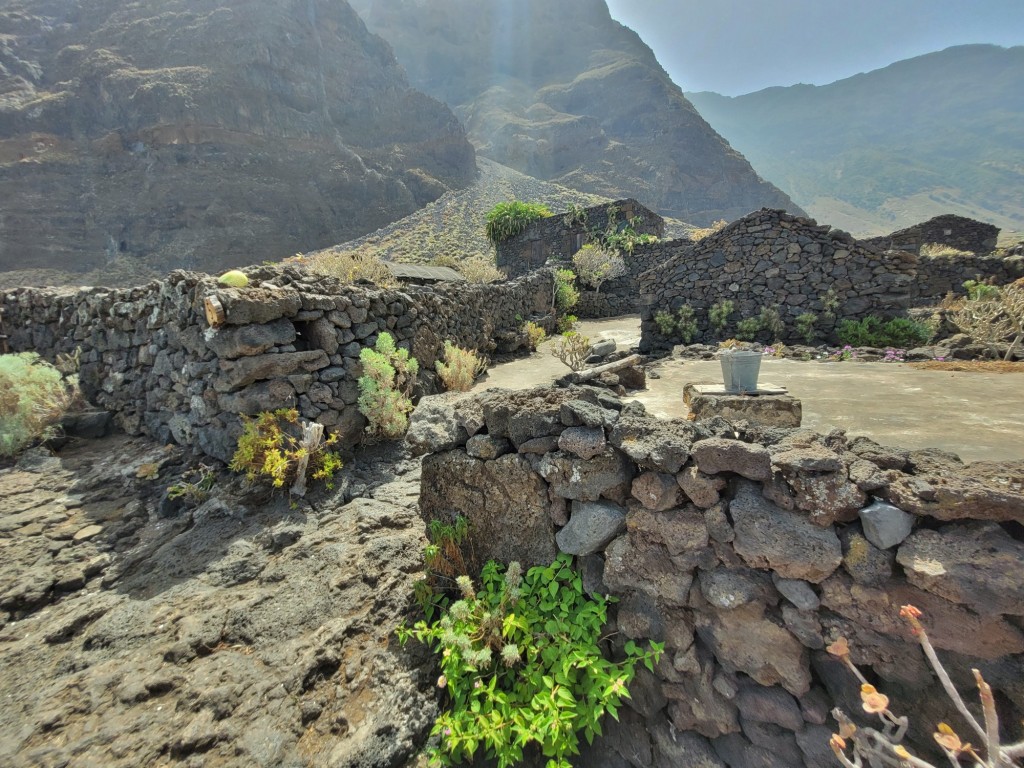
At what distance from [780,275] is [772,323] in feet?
3.66

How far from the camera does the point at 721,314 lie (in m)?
9.64

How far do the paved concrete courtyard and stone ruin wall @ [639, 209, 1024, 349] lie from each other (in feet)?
10.2

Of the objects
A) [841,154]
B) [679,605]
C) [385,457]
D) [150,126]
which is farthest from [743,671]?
[841,154]

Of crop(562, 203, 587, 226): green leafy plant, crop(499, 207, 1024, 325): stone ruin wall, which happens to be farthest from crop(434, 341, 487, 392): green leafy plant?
crop(562, 203, 587, 226): green leafy plant

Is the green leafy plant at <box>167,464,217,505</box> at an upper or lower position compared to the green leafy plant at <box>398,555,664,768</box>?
upper

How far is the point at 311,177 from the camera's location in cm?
4916

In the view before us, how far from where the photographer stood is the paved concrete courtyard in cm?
274

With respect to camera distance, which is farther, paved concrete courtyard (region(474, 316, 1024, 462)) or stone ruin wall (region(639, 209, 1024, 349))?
stone ruin wall (region(639, 209, 1024, 349))

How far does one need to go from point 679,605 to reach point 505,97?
4176 inches

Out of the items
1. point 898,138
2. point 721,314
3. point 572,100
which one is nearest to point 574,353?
point 721,314

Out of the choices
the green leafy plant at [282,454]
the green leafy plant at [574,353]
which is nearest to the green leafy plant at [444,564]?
the green leafy plant at [282,454]

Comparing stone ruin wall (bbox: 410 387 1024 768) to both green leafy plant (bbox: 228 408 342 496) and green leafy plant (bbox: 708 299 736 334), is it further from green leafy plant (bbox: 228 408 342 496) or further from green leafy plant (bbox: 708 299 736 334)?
green leafy plant (bbox: 708 299 736 334)

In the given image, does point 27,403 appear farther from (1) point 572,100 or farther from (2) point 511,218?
(1) point 572,100

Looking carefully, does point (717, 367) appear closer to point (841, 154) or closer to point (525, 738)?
Result: point (525, 738)
